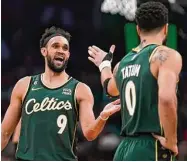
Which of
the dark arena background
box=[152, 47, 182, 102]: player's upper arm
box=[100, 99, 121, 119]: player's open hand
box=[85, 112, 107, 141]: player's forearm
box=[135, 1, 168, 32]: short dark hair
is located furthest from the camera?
the dark arena background

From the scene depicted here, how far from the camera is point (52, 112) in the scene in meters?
5.74

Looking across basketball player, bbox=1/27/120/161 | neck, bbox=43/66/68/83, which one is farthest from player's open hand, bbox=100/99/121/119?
neck, bbox=43/66/68/83

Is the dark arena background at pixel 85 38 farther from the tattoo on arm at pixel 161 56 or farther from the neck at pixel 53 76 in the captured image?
the tattoo on arm at pixel 161 56

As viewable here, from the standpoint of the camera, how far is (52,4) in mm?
6934

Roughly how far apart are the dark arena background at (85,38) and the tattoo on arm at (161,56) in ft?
8.16

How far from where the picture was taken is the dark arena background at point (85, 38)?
674cm

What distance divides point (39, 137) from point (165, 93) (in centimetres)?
214

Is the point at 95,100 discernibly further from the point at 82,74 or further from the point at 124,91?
the point at 124,91

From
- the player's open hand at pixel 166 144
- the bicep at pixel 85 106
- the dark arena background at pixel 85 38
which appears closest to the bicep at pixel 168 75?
the player's open hand at pixel 166 144

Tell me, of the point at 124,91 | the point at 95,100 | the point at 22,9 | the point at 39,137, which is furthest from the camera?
the point at 22,9

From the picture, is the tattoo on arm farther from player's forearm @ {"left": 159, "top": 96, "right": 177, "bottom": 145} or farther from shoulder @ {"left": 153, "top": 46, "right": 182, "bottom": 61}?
player's forearm @ {"left": 159, "top": 96, "right": 177, "bottom": 145}

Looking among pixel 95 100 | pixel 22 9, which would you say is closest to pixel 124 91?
pixel 95 100

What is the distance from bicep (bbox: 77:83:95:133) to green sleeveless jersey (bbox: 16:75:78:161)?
64 mm

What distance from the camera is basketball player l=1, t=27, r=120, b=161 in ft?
18.5
